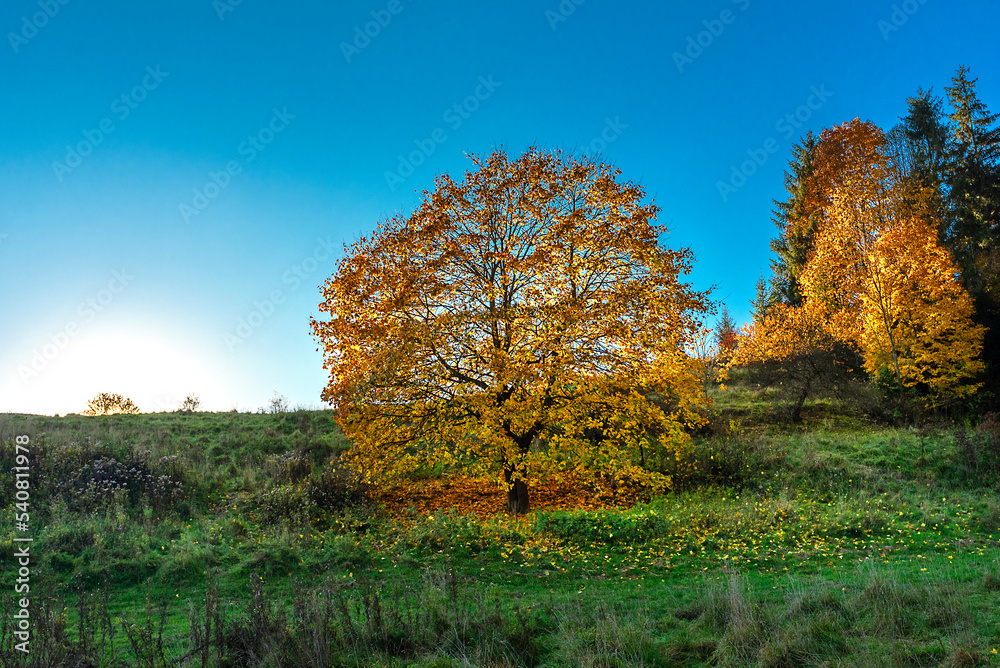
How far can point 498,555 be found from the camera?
10375mm

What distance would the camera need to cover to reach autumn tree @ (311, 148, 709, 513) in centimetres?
1287

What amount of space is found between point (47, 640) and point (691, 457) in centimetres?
1646

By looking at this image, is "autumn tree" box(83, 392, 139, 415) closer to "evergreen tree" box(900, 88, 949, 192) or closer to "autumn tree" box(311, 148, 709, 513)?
"autumn tree" box(311, 148, 709, 513)

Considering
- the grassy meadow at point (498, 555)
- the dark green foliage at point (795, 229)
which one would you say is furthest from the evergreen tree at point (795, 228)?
the grassy meadow at point (498, 555)

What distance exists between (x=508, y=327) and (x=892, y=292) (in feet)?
56.9

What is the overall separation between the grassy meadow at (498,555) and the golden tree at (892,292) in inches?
118

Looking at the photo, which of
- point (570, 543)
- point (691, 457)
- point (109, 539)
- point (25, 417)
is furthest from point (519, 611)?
point (25, 417)

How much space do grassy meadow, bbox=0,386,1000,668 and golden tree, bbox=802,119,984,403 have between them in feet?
9.86

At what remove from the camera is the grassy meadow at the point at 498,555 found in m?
5.39

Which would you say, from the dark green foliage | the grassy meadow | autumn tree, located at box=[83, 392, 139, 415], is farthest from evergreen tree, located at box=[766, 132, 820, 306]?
autumn tree, located at box=[83, 392, 139, 415]

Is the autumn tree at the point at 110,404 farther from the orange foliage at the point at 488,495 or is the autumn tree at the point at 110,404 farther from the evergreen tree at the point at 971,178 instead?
the evergreen tree at the point at 971,178

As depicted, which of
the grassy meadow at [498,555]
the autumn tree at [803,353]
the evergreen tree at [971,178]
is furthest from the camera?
the evergreen tree at [971,178]

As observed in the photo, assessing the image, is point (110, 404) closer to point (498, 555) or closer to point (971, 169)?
point (498, 555)

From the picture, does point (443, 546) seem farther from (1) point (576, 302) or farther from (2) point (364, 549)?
(1) point (576, 302)
